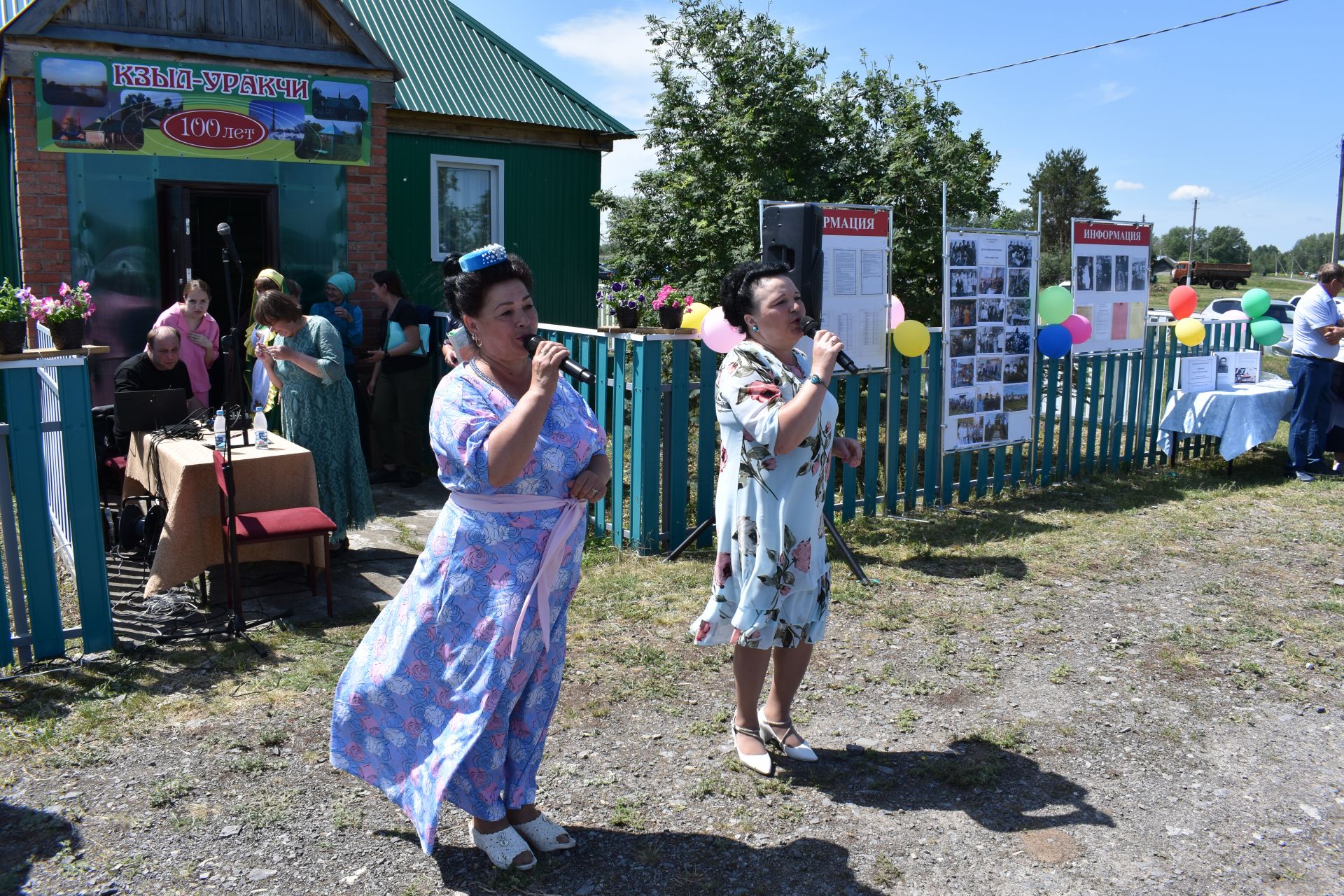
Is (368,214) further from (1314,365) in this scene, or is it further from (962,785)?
(1314,365)

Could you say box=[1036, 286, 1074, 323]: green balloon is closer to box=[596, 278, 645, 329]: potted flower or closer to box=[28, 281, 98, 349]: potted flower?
box=[596, 278, 645, 329]: potted flower

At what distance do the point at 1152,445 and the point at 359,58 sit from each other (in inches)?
322

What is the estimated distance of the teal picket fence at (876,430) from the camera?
21.3 feet

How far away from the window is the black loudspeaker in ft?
19.7

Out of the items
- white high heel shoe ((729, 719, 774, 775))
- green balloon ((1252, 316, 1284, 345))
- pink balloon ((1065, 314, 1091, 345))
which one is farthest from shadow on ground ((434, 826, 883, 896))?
green balloon ((1252, 316, 1284, 345))

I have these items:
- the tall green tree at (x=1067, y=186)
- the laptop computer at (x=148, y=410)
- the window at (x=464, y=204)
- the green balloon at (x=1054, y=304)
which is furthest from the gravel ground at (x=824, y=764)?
the tall green tree at (x=1067, y=186)

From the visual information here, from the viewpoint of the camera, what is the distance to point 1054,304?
828 cm

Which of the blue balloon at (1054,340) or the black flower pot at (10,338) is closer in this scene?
the black flower pot at (10,338)

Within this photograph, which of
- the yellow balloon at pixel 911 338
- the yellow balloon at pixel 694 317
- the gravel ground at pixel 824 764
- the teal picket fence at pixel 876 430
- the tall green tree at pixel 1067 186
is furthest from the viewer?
the tall green tree at pixel 1067 186

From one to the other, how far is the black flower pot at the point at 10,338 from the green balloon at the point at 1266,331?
9.89m

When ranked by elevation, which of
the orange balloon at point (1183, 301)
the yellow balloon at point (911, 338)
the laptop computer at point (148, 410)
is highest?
the orange balloon at point (1183, 301)

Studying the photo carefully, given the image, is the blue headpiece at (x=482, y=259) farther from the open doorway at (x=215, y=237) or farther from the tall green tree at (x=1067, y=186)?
the tall green tree at (x=1067, y=186)

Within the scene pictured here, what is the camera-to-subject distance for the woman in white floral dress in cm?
348

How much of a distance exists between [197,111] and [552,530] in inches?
300
